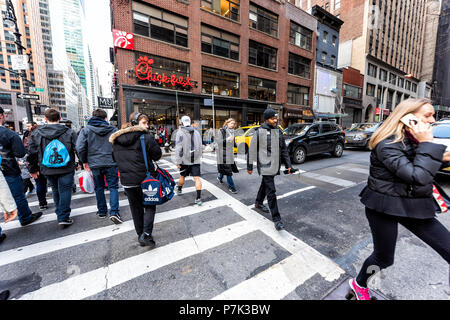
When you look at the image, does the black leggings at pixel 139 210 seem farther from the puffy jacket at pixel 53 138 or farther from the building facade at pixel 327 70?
the building facade at pixel 327 70

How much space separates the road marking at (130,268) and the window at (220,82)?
665 inches

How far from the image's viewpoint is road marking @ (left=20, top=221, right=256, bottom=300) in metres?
2.13

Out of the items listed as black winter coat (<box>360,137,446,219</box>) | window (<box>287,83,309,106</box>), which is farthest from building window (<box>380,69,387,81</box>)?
black winter coat (<box>360,137,446,219</box>)

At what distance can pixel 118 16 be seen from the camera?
46.2 ft

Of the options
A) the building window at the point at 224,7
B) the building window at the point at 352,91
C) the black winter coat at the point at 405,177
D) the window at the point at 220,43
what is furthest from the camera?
the building window at the point at 352,91

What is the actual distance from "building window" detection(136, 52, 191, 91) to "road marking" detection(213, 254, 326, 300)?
54.1 ft

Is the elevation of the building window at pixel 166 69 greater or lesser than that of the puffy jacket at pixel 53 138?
greater

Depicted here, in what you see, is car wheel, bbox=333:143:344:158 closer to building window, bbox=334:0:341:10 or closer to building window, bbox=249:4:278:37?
building window, bbox=249:4:278:37

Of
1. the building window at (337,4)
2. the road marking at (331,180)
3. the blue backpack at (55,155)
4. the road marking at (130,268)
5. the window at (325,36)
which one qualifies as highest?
the building window at (337,4)

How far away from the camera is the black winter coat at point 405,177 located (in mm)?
1443

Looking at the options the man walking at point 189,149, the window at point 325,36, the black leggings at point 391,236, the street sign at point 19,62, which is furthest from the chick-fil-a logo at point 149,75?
the window at point 325,36

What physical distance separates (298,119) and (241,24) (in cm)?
1311
